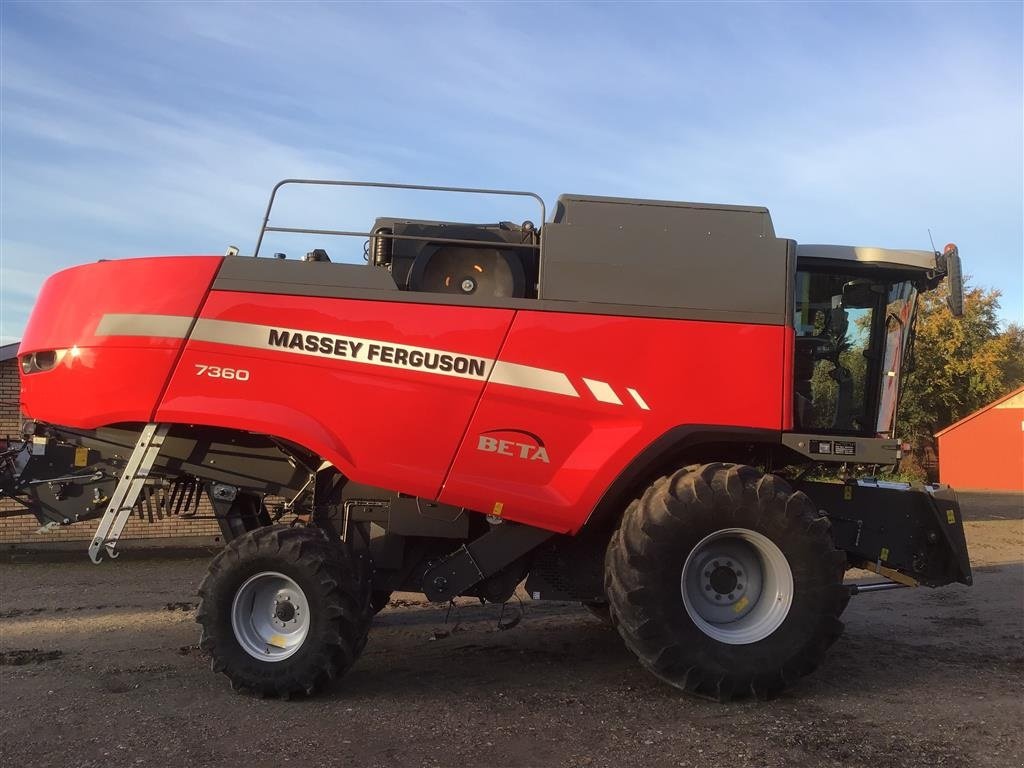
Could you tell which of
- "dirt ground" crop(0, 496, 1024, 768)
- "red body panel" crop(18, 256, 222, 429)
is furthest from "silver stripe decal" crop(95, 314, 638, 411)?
"dirt ground" crop(0, 496, 1024, 768)

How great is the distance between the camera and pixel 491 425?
16.1ft

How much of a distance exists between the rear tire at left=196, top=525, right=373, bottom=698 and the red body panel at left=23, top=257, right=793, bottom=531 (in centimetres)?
56

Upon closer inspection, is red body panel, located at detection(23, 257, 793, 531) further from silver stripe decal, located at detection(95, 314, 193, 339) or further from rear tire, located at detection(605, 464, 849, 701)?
rear tire, located at detection(605, 464, 849, 701)

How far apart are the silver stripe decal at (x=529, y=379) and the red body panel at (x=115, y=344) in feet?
6.29

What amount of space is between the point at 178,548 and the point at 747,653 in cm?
958

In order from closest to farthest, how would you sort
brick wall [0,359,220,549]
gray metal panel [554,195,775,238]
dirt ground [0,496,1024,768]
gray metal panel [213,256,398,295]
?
1. dirt ground [0,496,1024,768]
2. gray metal panel [213,256,398,295]
3. gray metal panel [554,195,775,238]
4. brick wall [0,359,220,549]

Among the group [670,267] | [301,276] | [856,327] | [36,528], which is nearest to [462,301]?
[301,276]

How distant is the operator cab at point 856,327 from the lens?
5.44 metres

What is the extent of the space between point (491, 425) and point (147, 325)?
7.42 feet

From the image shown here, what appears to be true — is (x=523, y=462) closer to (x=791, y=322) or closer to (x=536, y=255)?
(x=536, y=255)

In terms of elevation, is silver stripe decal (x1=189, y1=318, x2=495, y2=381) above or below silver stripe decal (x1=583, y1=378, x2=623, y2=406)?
above

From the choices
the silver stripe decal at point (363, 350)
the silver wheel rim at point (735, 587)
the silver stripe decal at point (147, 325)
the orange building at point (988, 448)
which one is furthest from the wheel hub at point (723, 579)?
the orange building at point (988, 448)

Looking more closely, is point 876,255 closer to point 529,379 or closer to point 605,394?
point 605,394

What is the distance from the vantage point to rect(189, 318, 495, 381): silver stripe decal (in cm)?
491
